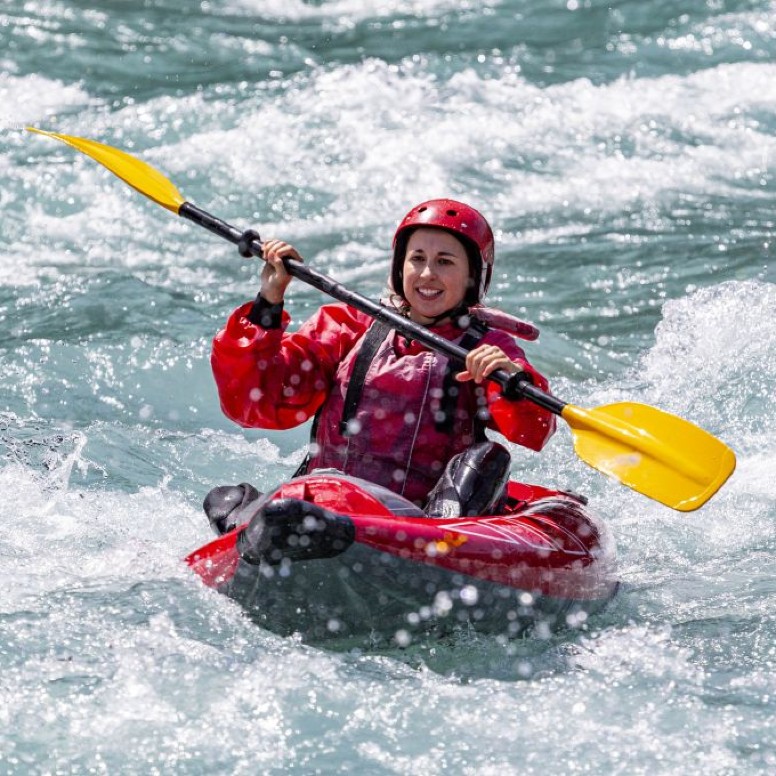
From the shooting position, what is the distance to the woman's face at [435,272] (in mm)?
3797

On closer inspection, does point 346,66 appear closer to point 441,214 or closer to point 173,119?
point 173,119

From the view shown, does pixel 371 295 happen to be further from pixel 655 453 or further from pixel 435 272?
pixel 655 453

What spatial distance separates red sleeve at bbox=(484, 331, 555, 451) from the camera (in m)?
3.69

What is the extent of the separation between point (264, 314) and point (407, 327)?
39 cm

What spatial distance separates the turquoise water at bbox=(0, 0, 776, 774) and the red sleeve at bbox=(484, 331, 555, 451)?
54 cm

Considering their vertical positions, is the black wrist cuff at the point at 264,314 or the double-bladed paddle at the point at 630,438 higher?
the black wrist cuff at the point at 264,314

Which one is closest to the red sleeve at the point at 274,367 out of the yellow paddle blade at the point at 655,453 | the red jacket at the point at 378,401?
the red jacket at the point at 378,401

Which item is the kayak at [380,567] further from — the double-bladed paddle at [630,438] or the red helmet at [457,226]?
the red helmet at [457,226]

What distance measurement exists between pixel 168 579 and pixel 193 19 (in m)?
7.91

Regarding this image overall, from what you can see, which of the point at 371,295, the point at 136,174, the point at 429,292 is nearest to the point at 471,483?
the point at 429,292

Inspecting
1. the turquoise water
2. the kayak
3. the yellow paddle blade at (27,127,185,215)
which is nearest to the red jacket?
the kayak

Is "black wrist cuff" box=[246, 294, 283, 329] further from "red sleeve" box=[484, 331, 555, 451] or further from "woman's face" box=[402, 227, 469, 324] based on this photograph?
"red sleeve" box=[484, 331, 555, 451]

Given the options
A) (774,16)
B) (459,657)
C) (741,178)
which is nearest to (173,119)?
(741,178)

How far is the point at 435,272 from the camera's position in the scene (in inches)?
149
